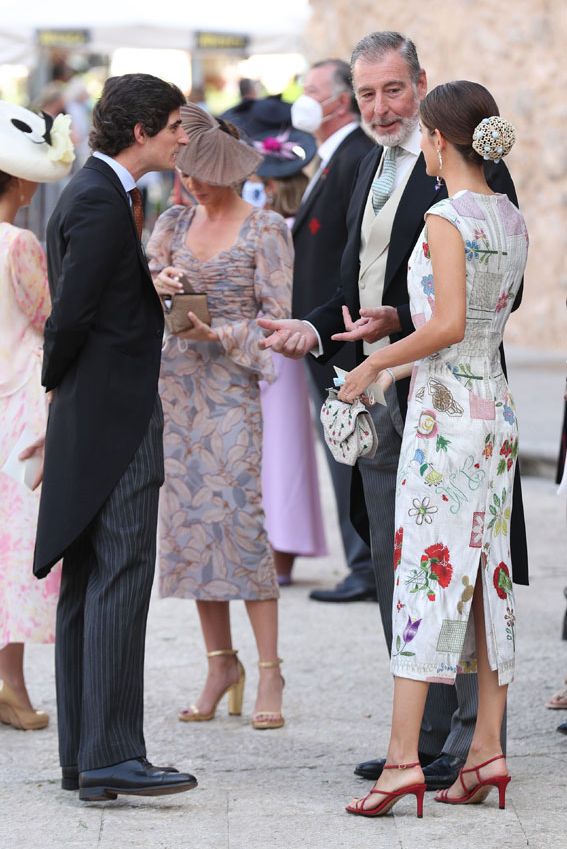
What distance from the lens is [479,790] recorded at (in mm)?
4078

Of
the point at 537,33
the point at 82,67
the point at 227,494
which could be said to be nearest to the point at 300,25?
the point at 537,33

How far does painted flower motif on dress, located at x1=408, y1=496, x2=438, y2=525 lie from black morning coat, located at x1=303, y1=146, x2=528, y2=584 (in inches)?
12.9

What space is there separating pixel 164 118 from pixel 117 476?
94 centimetres

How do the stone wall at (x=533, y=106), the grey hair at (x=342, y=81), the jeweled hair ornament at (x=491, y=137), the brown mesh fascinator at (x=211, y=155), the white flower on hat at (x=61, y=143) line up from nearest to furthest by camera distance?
1. the jeweled hair ornament at (x=491, y=137)
2. the white flower on hat at (x=61, y=143)
3. the brown mesh fascinator at (x=211, y=155)
4. the grey hair at (x=342, y=81)
5. the stone wall at (x=533, y=106)

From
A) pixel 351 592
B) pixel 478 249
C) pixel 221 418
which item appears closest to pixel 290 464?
pixel 351 592

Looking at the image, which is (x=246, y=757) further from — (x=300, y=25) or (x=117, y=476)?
(x=300, y=25)

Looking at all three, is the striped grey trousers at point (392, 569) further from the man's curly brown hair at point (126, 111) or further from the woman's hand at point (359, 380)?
the man's curly brown hair at point (126, 111)

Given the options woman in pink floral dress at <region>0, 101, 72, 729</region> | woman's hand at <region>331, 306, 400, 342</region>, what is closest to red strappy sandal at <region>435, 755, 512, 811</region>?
woman's hand at <region>331, 306, 400, 342</region>

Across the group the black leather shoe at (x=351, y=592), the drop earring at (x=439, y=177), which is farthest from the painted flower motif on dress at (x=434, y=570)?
the black leather shoe at (x=351, y=592)

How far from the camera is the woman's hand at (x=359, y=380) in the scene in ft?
13.0

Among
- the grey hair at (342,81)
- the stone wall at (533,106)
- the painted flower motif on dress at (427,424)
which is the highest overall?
the stone wall at (533,106)

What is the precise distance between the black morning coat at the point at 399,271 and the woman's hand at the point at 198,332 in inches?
20.5

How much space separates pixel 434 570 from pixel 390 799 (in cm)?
59

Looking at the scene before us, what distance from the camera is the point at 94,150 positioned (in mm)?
4176
